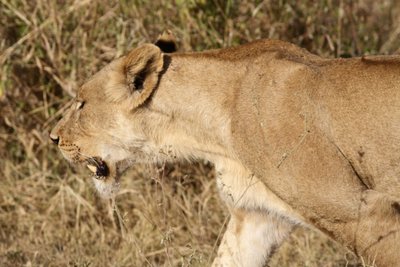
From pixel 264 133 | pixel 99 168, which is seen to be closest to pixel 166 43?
pixel 99 168

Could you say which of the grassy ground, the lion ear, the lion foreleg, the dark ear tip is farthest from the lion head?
the grassy ground

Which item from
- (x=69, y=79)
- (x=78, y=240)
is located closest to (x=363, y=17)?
(x=69, y=79)

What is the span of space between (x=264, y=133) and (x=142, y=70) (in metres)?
0.66

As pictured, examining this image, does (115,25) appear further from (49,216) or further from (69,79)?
(49,216)

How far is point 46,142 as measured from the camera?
6227 mm

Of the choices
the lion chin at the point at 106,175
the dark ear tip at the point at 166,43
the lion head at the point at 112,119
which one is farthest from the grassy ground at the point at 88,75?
the dark ear tip at the point at 166,43

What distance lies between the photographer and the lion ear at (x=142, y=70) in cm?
425

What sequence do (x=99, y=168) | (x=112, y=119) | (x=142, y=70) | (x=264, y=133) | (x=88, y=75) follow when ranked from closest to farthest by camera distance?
(x=264, y=133) → (x=142, y=70) → (x=112, y=119) → (x=99, y=168) → (x=88, y=75)

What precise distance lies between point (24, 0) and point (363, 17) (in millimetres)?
2311

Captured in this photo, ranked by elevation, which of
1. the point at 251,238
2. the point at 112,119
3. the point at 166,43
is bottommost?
the point at 251,238

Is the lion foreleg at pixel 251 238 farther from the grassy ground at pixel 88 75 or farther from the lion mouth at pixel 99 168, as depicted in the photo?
the grassy ground at pixel 88 75

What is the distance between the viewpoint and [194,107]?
14.2 feet

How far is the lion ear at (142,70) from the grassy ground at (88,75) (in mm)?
1333

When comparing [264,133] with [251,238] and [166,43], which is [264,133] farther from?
[166,43]
